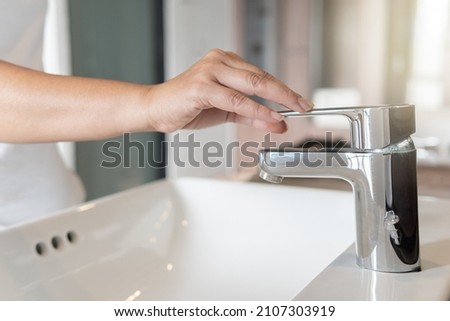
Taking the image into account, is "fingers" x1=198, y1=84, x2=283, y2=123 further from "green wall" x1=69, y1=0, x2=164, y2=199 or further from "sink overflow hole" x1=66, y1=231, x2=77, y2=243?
"green wall" x1=69, y1=0, x2=164, y2=199

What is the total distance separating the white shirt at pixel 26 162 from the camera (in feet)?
2.57

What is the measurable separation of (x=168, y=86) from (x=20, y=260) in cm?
24

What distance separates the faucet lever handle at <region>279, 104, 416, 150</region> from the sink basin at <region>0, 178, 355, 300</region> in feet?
0.77

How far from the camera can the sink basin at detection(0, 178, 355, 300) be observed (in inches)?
24.2

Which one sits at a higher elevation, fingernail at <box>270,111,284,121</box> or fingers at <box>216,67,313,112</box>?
fingers at <box>216,67,313,112</box>

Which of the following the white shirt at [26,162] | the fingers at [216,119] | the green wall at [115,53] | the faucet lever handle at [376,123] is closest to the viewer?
the faucet lever handle at [376,123]

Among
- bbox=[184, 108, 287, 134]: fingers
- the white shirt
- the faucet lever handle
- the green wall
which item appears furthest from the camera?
the green wall

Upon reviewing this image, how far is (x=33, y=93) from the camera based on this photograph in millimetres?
521

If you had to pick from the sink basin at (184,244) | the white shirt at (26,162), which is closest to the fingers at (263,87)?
the sink basin at (184,244)

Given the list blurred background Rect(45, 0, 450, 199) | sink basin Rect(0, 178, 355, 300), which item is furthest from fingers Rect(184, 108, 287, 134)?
blurred background Rect(45, 0, 450, 199)

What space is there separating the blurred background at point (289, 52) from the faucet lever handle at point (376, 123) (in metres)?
1.23

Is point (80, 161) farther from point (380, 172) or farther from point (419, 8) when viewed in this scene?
point (380, 172)

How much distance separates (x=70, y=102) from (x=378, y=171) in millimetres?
280

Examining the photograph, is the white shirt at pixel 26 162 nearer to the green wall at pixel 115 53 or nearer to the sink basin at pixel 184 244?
the sink basin at pixel 184 244
